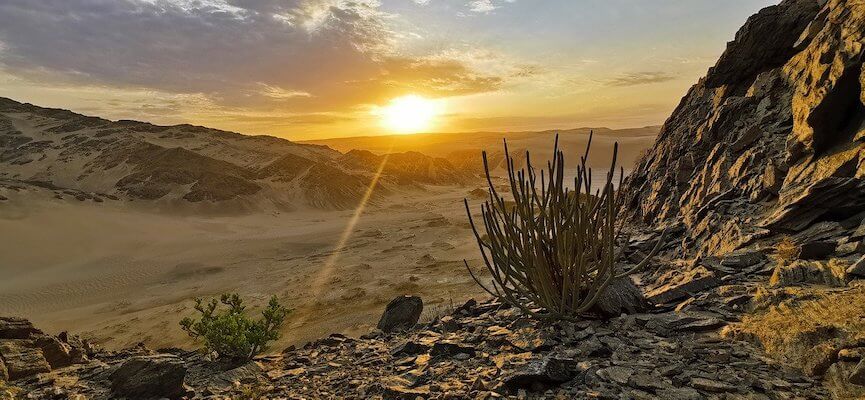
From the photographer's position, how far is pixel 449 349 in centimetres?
454

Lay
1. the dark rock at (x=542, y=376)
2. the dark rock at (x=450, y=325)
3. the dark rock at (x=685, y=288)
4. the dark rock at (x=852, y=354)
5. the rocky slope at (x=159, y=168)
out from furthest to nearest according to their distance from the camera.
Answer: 1. the rocky slope at (x=159, y=168)
2. the dark rock at (x=450, y=325)
3. the dark rock at (x=685, y=288)
4. the dark rock at (x=542, y=376)
5. the dark rock at (x=852, y=354)

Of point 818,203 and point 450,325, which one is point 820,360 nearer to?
point 818,203

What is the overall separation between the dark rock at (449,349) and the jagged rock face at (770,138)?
419cm

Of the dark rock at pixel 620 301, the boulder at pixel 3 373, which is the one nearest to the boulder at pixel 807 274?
the dark rock at pixel 620 301

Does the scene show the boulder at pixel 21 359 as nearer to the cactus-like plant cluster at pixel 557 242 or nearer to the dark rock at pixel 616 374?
the cactus-like plant cluster at pixel 557 242

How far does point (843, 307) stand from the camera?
127 inches

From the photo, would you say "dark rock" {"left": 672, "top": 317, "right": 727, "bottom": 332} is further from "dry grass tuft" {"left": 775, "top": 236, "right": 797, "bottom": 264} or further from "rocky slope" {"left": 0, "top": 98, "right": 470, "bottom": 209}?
"rocky slope" {"left": 0, "top": 98, "right": 470, "bottom": 209}

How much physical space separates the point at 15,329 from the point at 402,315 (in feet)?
19.1

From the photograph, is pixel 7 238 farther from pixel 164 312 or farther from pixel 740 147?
pixel 740 147

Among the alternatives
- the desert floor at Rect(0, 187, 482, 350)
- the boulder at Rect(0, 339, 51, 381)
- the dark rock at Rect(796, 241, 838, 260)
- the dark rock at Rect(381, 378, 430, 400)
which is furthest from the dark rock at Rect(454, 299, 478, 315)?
the boulder at Rect(0, 339, 51, 381)

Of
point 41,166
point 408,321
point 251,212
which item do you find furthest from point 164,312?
point 41,166

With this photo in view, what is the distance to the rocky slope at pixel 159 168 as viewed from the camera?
109 feet

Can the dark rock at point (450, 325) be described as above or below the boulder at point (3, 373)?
above

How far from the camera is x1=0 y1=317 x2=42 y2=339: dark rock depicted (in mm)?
5758
